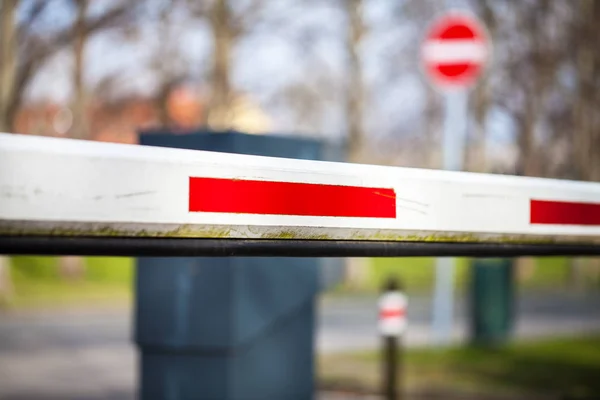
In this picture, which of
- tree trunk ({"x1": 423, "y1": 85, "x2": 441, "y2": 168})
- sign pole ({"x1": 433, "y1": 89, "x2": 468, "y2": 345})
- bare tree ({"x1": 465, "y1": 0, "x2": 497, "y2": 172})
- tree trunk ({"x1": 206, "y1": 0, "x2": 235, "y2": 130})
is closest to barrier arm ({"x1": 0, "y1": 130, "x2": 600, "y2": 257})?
sign pole ({"x1": 433, "y1": 89, "x2": 468, "y2": 345})

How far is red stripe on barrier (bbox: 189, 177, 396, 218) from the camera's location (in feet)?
6.63

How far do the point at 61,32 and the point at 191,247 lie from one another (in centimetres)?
1678

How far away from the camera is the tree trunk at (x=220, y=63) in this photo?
1998 centimetres

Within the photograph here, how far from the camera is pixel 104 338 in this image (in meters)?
13.8

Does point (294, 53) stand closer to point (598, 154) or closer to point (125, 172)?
point (598, 154)

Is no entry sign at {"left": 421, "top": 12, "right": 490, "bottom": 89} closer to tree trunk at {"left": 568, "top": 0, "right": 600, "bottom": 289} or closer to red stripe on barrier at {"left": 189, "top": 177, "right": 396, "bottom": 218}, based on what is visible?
red stripe on barrier at {"left": 189, "top": 177, "right": 396, "bottom": 218}

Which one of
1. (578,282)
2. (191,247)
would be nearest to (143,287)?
(191,247)

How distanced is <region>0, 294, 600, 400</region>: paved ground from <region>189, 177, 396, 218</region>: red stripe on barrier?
7.11 m

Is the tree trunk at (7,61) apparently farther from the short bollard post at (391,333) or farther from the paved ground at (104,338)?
the short bollard post at (391,333)

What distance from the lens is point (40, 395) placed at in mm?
9062

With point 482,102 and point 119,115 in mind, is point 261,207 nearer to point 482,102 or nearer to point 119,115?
point 119,115

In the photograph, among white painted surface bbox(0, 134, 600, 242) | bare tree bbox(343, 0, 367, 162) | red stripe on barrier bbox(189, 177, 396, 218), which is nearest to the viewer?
→ white painted surface bbox(0, 134, 600, 242)

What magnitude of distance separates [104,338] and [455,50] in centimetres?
553

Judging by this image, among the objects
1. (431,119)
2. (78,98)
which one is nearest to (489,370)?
(78,98)
